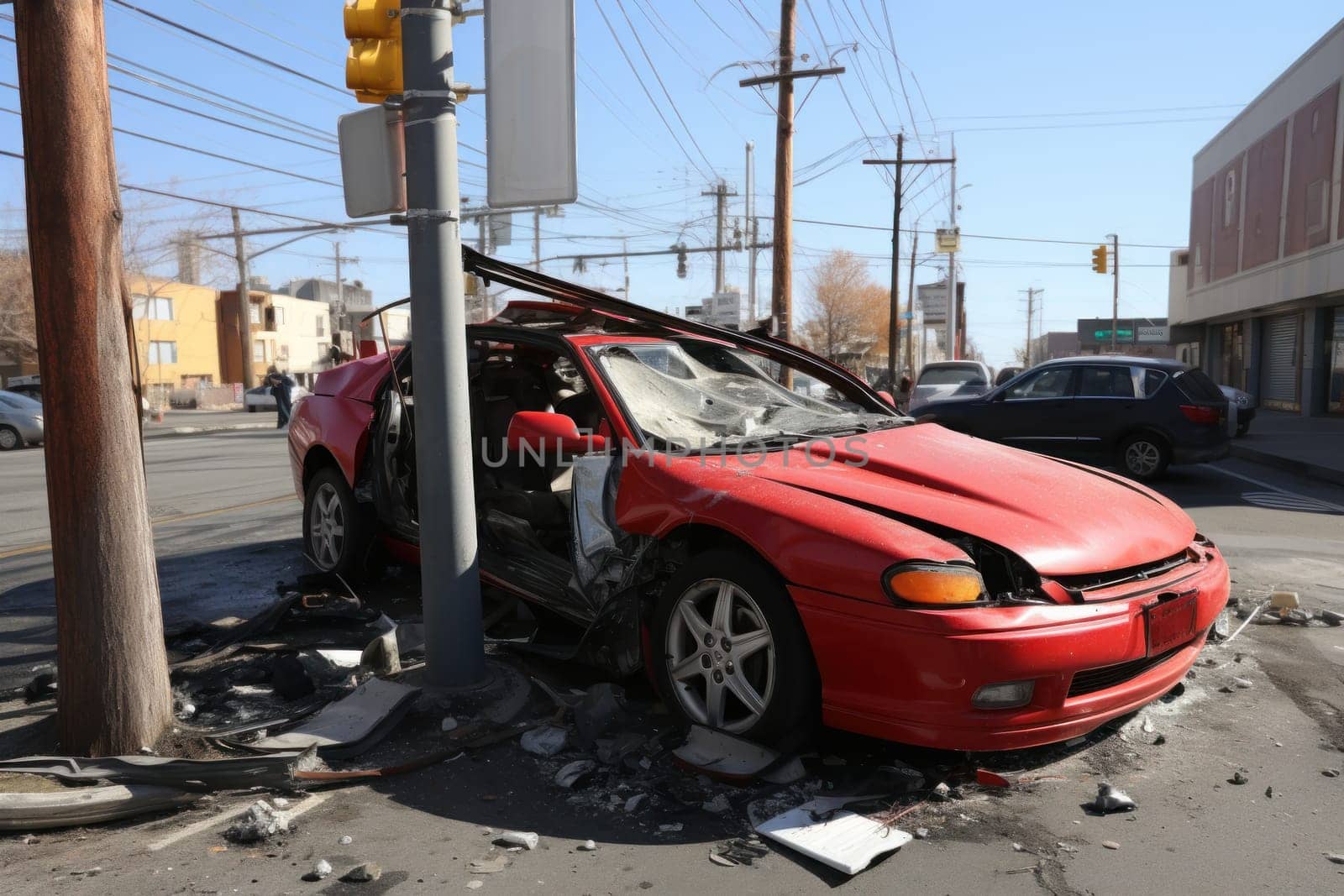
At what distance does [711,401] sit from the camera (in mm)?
4562

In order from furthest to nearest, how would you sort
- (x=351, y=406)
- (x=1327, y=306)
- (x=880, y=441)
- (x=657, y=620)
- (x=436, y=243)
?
(x=1327, y=306), (x=351, y=406), (x=880, y=441), (x=436, y=243), (x=657, y=620)

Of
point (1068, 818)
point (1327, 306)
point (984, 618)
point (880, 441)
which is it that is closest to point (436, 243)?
point (880, 441)

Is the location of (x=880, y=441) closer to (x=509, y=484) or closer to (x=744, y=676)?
(x=744, y=676)

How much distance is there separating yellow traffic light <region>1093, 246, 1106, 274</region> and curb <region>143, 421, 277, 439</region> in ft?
100

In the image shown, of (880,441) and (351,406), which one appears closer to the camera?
(880,441)

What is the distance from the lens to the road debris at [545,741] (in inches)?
138

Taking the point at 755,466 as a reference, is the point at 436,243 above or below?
above

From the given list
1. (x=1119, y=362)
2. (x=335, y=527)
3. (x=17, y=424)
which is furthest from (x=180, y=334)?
(x=335, y=527)

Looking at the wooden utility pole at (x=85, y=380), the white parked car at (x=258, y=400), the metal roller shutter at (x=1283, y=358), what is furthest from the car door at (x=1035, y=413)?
the white parked car at (x=258, y=400)

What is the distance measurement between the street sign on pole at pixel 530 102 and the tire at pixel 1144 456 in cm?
984

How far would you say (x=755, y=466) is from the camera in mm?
3717

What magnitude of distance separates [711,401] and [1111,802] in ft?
7.71

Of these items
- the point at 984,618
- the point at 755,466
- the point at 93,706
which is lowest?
the point at 93,706

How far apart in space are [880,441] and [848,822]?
1.77 meters
